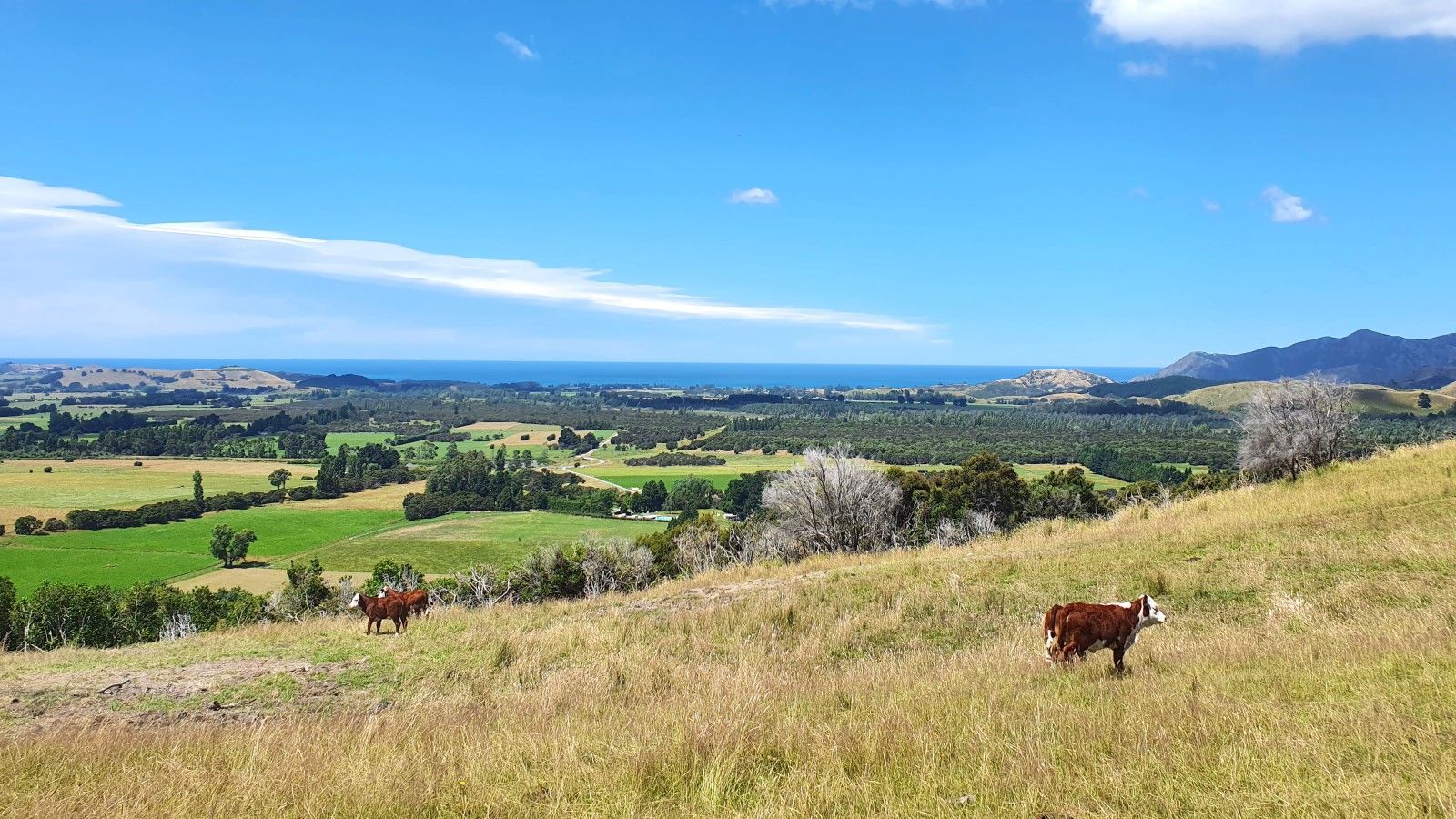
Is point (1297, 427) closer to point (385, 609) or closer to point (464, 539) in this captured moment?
point (385, 609)

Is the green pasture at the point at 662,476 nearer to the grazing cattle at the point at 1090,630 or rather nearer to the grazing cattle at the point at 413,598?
the grazing cattle at the point at 413,598

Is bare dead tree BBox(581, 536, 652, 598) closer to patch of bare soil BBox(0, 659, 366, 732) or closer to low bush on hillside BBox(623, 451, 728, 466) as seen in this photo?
patch of bare soil BBox(0, 659, 366, 732)

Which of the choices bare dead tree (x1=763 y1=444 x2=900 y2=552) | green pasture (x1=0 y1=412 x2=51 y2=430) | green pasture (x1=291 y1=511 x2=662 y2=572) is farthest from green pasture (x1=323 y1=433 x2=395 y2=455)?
bare dead tree (x1=763 y1=444 x2=900 y2=552)

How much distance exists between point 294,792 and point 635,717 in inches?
104

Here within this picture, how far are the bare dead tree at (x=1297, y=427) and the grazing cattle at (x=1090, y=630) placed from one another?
884 inches

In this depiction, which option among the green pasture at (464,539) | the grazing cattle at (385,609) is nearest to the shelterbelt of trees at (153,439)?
the green pasture at (464,539)

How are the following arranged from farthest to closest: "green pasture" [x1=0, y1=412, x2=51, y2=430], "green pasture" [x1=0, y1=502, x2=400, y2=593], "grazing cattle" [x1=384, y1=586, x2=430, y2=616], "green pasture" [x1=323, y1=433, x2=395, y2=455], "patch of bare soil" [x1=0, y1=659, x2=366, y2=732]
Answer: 1. "green pasture" [x1=0, y1=412, x2=51, y2=430]
2. "green pasture" [x1=323, y1=433, x2=395, y2=455]
3. "green pasture" [x1=0, y1=502, x2=400, y2=593]
4. "grazing cattle" [x1=384, y1=586, x2=430, y2=616]
5. "patch of bare soil" [x1=0, y1=659, x2=366, y2=732]

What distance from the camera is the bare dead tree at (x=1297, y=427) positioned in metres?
26.2

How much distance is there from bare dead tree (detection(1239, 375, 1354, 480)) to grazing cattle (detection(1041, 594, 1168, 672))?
73.7ft

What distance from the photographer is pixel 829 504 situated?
3203 centimetres

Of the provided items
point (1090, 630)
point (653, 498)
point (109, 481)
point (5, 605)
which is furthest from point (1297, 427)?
point (109, 481)

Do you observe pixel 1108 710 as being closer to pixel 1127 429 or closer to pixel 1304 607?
pixel 1304 607

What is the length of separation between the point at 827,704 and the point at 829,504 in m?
25.4

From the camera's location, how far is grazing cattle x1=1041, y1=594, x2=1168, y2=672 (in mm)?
7938
